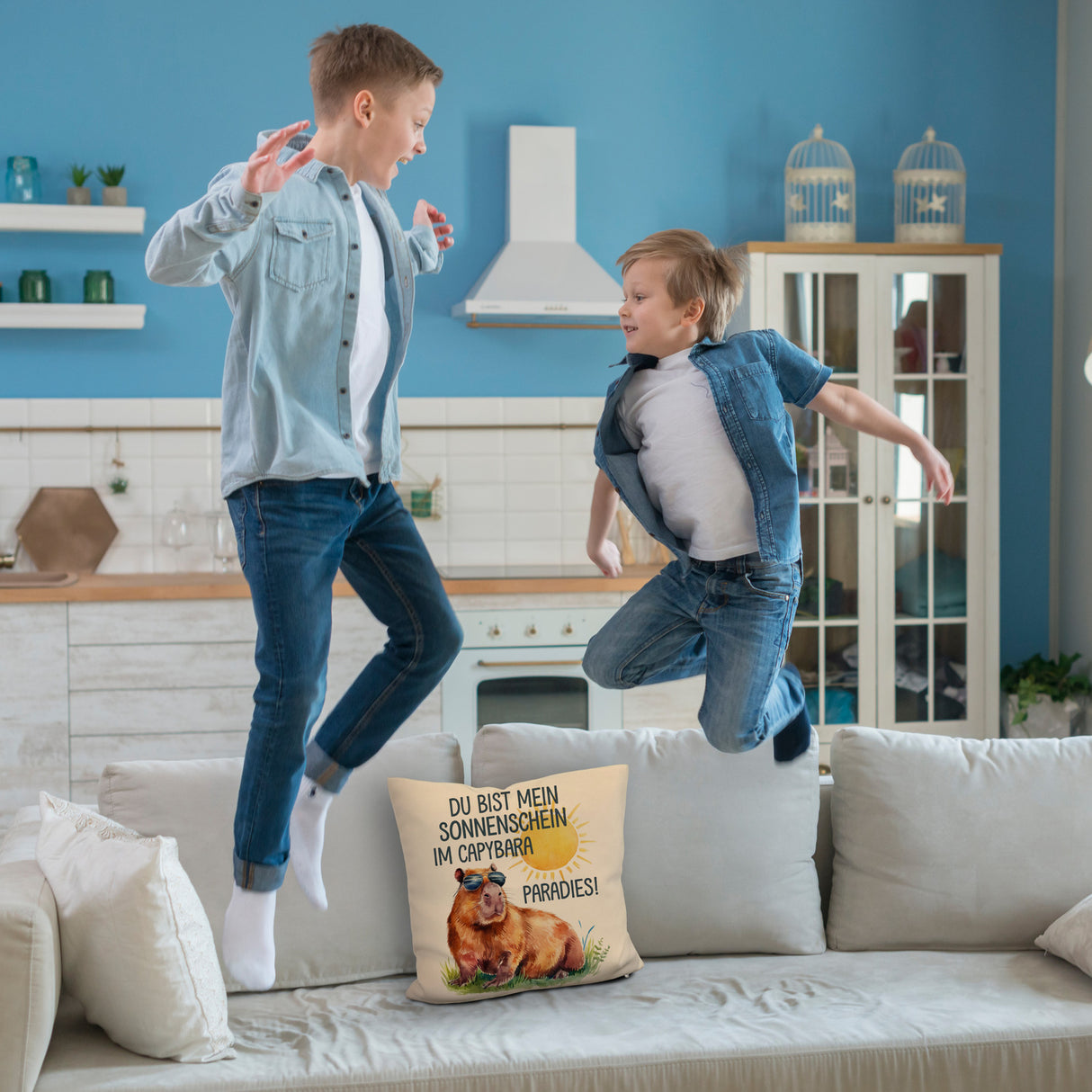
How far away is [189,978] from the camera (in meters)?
1.81

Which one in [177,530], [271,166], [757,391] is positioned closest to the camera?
[271,166]

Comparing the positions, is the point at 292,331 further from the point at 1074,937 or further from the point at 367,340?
the point at 1074,937

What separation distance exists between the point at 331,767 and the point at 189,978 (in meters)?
0.41

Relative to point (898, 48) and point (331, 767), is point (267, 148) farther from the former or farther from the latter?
point (898, 48)

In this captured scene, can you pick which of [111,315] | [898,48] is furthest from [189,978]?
[898,48]

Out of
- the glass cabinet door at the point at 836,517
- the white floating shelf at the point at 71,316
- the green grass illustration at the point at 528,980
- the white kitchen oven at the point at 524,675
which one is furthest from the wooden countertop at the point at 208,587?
the green grass illustration at the point at 528,980

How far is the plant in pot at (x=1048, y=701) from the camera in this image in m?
4.40

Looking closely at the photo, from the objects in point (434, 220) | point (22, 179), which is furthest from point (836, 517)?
point (22, 179)

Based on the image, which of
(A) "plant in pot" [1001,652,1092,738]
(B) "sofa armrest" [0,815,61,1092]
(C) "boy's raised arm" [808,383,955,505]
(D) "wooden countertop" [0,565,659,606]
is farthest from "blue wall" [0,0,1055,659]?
(B) "sofa armrest" [0,815,61,1092]

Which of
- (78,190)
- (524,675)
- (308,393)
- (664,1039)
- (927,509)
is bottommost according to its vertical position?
(664,1039)

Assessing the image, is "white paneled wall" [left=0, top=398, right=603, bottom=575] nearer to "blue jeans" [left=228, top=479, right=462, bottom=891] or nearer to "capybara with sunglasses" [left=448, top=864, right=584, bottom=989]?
"capybara with sunglasses" [left=448, top=864, right=584, bottom=989]

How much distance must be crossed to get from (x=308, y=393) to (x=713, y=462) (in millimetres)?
697

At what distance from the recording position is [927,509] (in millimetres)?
4379

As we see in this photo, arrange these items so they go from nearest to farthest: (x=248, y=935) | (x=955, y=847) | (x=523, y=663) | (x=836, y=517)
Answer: (x=248, y=935) < (x=955, y=847) < (x=523, y=663) < (x=836, y=517)
